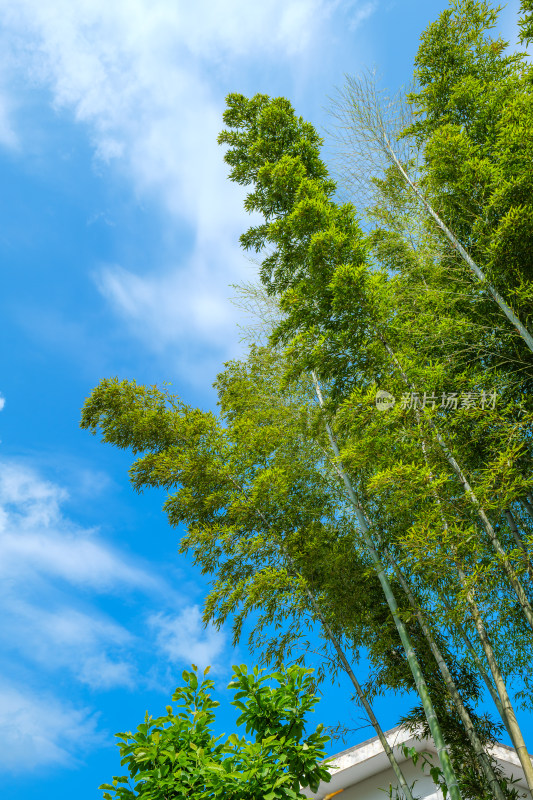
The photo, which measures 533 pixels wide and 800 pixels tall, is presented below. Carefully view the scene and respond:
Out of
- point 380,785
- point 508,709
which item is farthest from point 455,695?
point 380,785

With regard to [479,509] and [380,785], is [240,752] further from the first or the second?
[380,785]

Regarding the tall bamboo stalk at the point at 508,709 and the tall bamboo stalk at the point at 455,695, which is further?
the tall bamboo stalk at the point at 455,695

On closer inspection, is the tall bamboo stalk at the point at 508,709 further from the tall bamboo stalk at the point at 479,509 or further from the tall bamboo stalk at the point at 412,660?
the tall bamboo stalk at the point at 412,660

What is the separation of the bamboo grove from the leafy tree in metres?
1.73

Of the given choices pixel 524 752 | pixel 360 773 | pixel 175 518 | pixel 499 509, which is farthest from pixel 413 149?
pixel 360 773

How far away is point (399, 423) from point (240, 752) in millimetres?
2925

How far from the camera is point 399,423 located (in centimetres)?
497

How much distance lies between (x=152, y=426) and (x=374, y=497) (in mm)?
2950

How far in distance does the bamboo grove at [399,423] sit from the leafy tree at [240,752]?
5.66ft

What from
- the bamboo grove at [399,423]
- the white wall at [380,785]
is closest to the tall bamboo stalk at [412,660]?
the bamboo grove at [399,423]

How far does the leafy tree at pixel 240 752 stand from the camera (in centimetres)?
274

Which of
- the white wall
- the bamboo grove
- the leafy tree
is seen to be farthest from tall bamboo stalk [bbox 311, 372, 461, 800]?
the white wall

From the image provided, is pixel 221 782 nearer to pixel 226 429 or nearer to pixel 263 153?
pixel 226 429

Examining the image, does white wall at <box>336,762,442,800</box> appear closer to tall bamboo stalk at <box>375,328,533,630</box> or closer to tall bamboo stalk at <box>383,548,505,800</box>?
tall bamboo stalk at <box>383,548,505,800</box>
